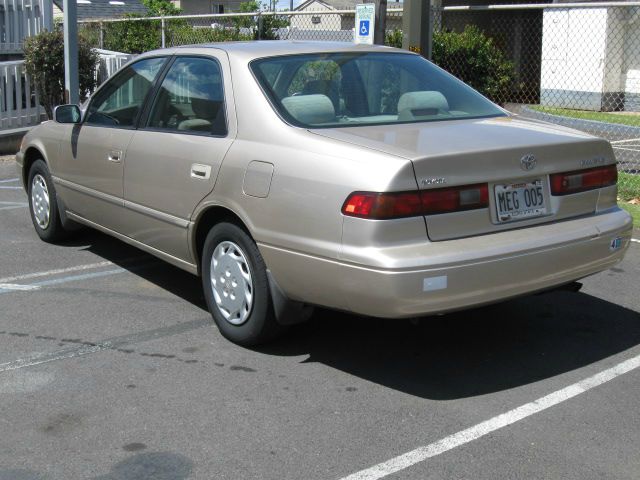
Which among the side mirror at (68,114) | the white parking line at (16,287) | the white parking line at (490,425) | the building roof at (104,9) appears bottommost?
the white parking line at (490,425)

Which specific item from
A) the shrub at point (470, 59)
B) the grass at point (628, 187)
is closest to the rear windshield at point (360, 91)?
the grass at point (628, 187)

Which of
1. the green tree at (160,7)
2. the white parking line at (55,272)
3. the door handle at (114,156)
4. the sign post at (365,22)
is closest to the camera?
the door handle at (114,156)

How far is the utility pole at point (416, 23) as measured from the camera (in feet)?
32.9

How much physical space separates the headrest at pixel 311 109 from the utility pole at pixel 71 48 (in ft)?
23.4

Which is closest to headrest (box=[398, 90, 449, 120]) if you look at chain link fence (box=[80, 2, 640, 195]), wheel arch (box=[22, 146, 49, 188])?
wheel arch (box=[22, 146, 49, 188])

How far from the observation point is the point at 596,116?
18859 millimetres

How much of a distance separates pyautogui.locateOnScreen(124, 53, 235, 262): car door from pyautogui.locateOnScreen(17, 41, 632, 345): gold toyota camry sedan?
1 centimetres

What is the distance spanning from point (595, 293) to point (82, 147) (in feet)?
12.4

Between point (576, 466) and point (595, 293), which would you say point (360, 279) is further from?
point (595, 293)

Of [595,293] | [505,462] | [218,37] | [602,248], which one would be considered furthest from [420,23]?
[218,37]

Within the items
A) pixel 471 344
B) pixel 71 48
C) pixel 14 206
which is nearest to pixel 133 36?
pixel 71 48

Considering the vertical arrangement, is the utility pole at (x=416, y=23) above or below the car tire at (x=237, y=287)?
above

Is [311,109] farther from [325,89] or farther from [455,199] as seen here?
[455,199]

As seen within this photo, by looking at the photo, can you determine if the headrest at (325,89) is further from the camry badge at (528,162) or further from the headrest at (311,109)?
the camry badge at (528,162)
